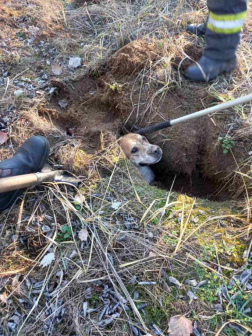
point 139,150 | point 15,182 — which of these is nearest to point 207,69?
point 139,150

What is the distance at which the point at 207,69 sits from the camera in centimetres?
334

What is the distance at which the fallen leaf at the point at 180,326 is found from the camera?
193 cm

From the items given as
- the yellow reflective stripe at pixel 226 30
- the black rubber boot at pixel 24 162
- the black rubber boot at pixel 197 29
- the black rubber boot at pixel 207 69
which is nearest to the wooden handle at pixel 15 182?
the black rubber boot at pixel 24 162

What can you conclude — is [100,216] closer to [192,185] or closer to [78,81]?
[192,185]

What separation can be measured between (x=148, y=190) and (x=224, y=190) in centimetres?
88

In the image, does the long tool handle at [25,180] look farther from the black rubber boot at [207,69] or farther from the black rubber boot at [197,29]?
the black rubber boot at [197,29]

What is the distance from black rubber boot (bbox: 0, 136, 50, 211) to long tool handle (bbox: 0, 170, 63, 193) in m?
0.20

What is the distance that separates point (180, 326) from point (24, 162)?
1808mm

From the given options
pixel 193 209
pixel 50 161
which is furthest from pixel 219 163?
pixel 50 161

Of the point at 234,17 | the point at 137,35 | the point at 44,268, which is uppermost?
the point at 234,17

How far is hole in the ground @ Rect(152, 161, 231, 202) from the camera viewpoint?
325 centimetres

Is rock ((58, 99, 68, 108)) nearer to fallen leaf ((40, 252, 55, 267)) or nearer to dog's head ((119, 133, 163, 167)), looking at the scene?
dog's head ((119, 133, 163, 167))

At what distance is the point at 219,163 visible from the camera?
308 centimetres

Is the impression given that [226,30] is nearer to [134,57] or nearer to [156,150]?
[134,57]
